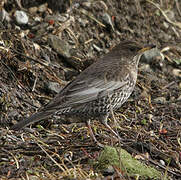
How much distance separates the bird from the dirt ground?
0.30 metres

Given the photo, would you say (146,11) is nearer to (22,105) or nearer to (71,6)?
(71,6)

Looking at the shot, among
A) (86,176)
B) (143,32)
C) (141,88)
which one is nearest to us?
(86,176)

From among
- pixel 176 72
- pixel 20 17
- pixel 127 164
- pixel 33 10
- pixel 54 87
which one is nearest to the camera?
pixel 127 164

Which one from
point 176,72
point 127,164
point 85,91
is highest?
point 85,91

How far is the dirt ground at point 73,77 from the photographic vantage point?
193 inches

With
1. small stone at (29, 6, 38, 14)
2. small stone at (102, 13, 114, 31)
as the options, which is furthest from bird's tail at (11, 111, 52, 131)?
small stone at (102, 13, 114, 31)

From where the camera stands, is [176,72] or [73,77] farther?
[176,72]

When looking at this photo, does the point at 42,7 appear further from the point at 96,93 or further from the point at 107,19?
the point at 96,93

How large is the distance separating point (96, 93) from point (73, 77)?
1.59 m

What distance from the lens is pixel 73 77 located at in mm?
7402

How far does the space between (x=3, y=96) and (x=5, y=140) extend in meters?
0.99

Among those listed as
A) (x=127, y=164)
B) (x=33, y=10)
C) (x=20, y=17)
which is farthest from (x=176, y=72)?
(x=127, y=164)

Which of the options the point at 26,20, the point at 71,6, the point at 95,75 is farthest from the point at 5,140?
the point at 71,6

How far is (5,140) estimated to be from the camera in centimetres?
510
